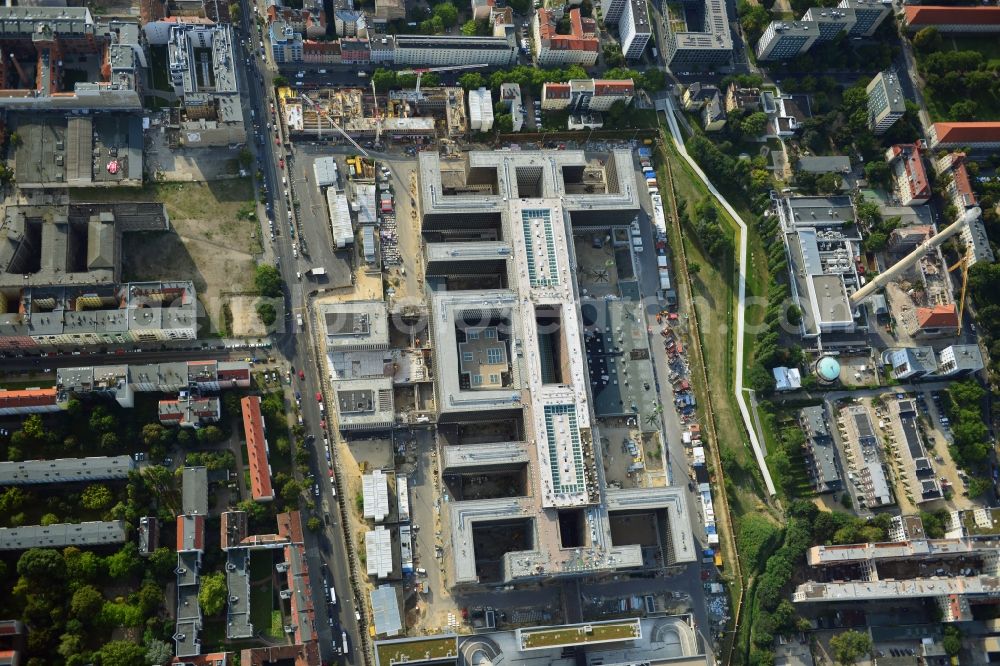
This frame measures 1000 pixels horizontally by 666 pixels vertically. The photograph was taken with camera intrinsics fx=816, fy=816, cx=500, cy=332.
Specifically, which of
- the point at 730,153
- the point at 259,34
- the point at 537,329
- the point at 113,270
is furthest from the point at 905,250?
the point at 113,270

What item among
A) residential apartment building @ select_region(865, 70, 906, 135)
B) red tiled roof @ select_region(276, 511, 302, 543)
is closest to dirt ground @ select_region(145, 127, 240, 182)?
red tiled roof @ select_region(276, 511, 302, 543)

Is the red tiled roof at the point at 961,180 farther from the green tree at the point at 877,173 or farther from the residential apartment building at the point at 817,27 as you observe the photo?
the residential apartment building at the point at 817,27

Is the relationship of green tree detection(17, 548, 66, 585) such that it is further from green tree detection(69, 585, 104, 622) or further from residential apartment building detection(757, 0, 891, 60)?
residential apartment building detection(757, 0, 891, 60)

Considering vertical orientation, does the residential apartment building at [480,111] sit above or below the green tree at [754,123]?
above

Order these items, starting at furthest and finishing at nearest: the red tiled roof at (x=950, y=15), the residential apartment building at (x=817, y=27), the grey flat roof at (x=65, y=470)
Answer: the red tiled roof at (x=950, y=15) → the residential apartment building at (x=817, y=27) → the grey flat roof at (x=65, y=470)

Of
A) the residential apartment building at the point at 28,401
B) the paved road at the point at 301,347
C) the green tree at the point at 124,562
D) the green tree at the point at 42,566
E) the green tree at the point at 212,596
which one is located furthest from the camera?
the paved road at the point at 301,347

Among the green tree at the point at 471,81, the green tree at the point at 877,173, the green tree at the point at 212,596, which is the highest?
the green tree at the point at 471,81

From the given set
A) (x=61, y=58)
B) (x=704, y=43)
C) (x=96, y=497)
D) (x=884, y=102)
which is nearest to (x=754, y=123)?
(x=704, y=43)

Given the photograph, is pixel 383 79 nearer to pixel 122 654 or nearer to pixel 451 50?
pixel 451 50

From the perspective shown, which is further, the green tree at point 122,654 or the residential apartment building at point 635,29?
the residential apartment building at point 635,29

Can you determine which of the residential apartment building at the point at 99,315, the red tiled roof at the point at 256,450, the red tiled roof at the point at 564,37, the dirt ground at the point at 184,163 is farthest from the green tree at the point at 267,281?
the red tiled roof at the point at 564,37
